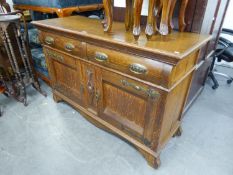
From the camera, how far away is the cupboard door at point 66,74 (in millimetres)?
1392

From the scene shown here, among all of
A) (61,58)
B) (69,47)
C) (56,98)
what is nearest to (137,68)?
(69,47)

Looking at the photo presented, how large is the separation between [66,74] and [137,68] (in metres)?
0.77

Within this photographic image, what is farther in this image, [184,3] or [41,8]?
[41,8]

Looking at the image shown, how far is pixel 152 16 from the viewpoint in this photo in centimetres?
95

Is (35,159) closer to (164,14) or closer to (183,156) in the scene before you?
(183,156)

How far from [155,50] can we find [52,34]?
35.2 inches

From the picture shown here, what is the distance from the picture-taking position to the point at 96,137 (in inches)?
57.5

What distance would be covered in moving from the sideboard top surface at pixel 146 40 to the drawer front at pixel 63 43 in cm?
8

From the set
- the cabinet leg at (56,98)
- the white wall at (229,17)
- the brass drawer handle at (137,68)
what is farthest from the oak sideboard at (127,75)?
the white wall at (229,17)

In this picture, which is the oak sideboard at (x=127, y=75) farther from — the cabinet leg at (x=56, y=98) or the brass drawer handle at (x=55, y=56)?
the cabinet leg at (x=56, y=98)

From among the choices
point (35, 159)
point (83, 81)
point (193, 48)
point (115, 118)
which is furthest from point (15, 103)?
point (193, 48)

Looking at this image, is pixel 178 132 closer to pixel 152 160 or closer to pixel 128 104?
pixel 152 160

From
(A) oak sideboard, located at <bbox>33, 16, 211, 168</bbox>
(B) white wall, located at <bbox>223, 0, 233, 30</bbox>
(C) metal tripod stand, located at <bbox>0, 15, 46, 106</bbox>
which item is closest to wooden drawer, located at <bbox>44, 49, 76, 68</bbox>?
(A) oak sideboard, located at <bbox>33, 16, 211, 168</bbox>

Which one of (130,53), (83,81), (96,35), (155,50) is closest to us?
(155,50)
